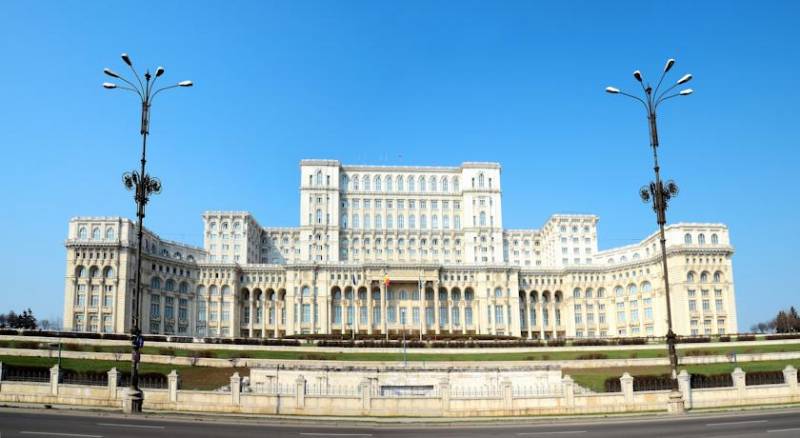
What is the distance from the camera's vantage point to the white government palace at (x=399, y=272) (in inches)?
4493

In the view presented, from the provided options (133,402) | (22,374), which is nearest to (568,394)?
(133,402)

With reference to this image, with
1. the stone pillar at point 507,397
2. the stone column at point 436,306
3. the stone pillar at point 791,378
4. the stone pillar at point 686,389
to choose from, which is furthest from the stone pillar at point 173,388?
the stone column at point 436,306

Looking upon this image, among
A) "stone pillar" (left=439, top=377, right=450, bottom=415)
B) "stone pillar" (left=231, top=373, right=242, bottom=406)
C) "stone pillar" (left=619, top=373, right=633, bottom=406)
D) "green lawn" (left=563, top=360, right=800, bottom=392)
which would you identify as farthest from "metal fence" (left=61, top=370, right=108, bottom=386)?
"green lawn" (left=563, top=360, right=800, bottom=392)

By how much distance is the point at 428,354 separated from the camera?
72.1m

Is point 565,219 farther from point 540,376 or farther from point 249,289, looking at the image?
point 540,376

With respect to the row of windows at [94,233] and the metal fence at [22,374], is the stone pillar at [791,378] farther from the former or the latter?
the row of windows at [94,233]

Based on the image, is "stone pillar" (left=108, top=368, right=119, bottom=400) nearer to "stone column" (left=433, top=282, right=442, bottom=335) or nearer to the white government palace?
the white government palace

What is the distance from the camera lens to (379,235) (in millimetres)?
141500

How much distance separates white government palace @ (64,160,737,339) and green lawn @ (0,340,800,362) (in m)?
32.9

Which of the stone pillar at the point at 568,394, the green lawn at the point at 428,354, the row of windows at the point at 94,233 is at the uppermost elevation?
the row of windows at the point at 94,233

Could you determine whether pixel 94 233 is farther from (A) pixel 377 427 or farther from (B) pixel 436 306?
(A) pixel 377 427

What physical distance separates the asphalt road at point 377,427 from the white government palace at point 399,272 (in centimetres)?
7242

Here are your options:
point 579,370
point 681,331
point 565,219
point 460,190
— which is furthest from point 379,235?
point 579,370

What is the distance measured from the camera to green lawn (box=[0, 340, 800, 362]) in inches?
2591
